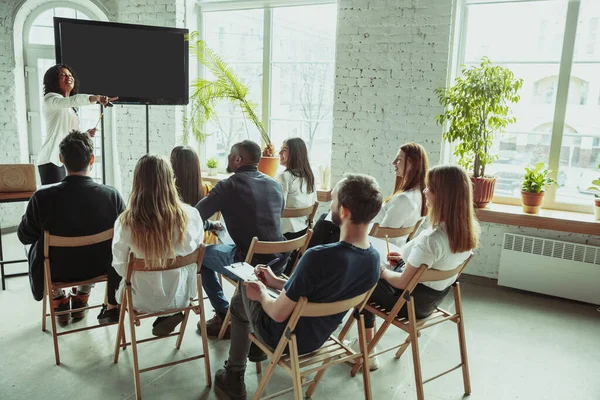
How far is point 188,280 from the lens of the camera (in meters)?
2.60

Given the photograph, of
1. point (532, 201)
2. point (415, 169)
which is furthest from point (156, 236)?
point (532, 201)

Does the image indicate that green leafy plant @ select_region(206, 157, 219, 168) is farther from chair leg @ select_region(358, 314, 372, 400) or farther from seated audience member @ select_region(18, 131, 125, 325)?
chair leg @ select_region(358, 314, 372, 400)

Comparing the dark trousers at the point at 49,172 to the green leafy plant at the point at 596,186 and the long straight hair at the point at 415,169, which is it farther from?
the green leafy plant at the point at 596,186

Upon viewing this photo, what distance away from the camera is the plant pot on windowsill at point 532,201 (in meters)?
3.92

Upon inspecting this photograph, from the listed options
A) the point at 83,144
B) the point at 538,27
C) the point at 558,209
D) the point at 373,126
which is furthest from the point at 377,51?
the point at 83,144

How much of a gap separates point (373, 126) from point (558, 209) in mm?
1683

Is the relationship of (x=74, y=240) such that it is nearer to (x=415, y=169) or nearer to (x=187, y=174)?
(x=187, y=174)

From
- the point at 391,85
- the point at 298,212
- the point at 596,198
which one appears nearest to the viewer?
the point at 298,212

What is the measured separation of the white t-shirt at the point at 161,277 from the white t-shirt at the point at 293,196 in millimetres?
980

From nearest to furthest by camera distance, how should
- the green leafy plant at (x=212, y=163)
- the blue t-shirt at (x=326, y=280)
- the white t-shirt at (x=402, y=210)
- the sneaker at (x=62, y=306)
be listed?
the blue t-shirt at (x=326, y=280) → the white t-shirt at (x=402, y=210) → the sneaker at (x=62, y=306) → the green leafy plant at (x=212, y=163)

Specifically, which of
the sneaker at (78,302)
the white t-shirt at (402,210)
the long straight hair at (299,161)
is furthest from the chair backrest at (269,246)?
the sneaker at (78,302)

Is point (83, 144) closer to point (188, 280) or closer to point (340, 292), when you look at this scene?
point (188, 280)

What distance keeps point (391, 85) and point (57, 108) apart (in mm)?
2664

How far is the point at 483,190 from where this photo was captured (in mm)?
4059
